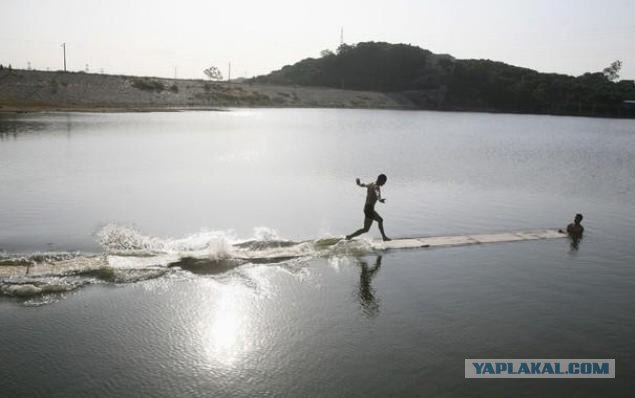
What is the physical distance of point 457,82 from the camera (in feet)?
561

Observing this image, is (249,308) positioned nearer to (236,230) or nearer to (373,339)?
(373,339)

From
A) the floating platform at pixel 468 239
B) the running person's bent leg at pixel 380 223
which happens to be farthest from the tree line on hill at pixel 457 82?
the running person's bent leg at pixel 380 223

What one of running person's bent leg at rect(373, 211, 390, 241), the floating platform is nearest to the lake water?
the floating platform

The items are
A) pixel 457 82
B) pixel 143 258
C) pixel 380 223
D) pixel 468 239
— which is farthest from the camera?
pixel 457 82

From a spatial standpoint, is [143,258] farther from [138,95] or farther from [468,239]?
[138,95]

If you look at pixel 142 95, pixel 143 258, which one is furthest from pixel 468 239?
pixel 142 95

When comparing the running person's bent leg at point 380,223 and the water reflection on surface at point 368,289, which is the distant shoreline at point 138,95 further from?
the water reflection on surface at point 368,289

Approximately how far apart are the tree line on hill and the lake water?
456 feet

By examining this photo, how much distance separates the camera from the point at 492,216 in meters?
21.2

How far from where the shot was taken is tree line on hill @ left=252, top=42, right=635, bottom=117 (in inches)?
6225

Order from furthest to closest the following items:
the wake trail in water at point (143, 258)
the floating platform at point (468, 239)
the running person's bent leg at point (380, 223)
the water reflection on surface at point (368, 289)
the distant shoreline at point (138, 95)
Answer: the distant shoreline at point (138, 95) < the floating platform at point (468, 239) < the running person's bent leg at point (380, 223) < the wake trail in water at point (143, 258) < the water reflection on surface at point (368, 289)

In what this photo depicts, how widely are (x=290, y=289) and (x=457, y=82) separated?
17231cm

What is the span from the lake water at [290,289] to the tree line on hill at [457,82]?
13898 centimetres

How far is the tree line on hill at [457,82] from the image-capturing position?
15812cm
